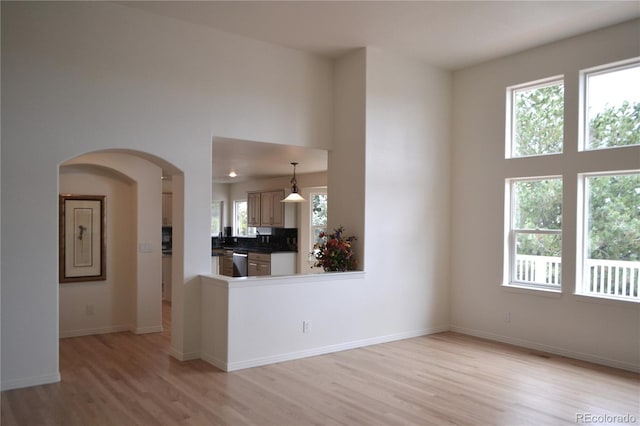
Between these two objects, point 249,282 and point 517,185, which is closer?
point 249,282

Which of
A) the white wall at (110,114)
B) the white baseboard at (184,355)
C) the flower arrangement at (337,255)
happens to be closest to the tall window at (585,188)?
the flower arrangement at (337,255)

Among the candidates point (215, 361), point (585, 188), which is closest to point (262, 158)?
point (215, 361)

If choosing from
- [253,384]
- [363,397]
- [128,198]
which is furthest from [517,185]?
[128,198]

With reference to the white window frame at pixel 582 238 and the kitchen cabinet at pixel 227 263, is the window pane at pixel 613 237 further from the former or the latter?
the kitchen cabinet at pixel 227 263

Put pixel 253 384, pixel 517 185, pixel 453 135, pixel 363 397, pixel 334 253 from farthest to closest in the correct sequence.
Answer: pixel 453 135 → pixel 517 185 → pixel 334 253 → pixel 253 384 → pixel 363 397

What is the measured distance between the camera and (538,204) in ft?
18.4

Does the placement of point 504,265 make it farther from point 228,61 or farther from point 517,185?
point 228,61

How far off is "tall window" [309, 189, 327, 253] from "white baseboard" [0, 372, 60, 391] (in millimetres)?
5976

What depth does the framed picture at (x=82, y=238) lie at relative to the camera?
229 inches

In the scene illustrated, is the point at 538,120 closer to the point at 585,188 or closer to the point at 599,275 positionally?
the point at 585,188

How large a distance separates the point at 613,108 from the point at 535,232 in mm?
1516

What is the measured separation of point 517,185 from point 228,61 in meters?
3.61

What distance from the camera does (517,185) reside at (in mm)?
5840

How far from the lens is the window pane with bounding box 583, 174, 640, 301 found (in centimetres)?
479
